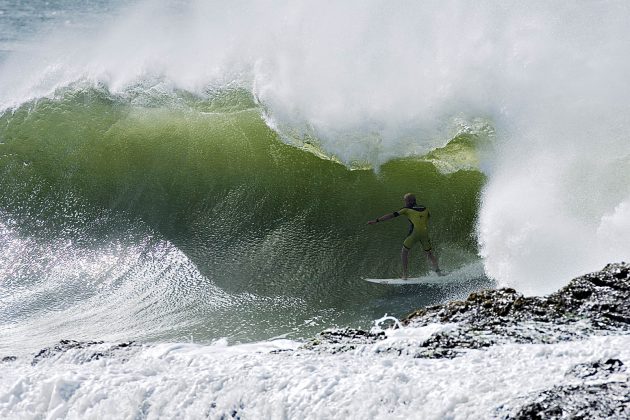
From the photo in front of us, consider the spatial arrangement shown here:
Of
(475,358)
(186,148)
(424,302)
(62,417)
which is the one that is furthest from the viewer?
(186,148)

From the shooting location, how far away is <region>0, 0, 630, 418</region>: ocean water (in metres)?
8.13

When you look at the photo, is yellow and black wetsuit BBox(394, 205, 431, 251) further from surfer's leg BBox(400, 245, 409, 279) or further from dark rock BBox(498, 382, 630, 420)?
dark rock BBox(498, 382, 630, 420)

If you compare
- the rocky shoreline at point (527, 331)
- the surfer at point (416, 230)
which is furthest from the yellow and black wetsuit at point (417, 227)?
the rocky shoreline at point (527, 331)

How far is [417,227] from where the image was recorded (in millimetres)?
8484

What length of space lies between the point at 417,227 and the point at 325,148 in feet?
8.18

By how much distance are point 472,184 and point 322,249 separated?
7.25 feet

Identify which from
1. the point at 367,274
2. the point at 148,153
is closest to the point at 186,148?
the point at 148,153

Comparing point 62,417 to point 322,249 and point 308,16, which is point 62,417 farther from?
point 308,16

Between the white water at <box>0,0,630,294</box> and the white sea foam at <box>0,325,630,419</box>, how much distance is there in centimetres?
253

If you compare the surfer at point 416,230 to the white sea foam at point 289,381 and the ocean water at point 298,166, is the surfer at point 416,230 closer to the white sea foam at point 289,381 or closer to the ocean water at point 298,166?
the ocean water at point 298,166

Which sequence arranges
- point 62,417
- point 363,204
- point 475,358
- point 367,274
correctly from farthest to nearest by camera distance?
point 363,204
point 367,274
point 62,417
point 475,358

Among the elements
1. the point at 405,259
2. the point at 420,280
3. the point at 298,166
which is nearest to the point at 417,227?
the point at 405,259

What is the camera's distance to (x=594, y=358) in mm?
4930

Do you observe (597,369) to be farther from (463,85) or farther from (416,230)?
(463,85)
